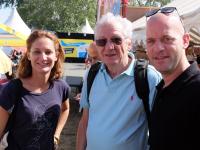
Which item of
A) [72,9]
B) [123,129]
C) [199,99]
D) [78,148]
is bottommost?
[78,148]

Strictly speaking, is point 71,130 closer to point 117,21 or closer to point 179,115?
point 117,21

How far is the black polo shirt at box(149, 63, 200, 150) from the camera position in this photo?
1949mm

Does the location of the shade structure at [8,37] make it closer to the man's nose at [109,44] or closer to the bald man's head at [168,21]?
the man's nose at [109,44]

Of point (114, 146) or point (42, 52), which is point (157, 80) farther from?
point (42, 52)

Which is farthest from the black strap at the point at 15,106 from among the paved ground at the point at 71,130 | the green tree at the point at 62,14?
the green tree at the point at 62,14

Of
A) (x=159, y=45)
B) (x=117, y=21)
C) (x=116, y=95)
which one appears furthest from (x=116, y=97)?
(x=159, y=45)

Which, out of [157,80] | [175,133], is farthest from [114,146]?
[175,133]

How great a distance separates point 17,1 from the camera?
57.9m

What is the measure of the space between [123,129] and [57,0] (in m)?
48.9

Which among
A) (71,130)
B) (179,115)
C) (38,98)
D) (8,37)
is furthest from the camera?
(8,37)

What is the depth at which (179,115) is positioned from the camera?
200 cm

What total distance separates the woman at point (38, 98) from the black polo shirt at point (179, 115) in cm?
113

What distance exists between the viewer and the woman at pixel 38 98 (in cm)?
295

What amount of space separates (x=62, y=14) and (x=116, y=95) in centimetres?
4830
